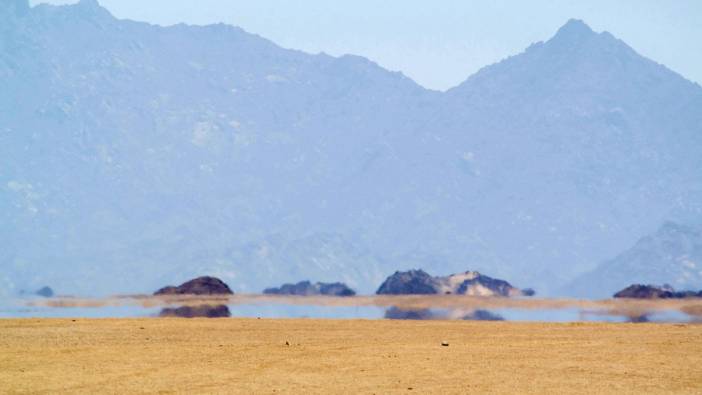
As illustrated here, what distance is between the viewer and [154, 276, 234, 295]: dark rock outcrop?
89.7m

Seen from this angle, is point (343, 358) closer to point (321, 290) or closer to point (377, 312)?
point (377, 312)

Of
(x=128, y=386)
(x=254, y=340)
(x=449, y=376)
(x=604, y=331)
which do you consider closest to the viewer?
(x=128, y=386)

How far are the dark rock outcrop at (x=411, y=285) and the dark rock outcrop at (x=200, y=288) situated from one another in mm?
23502

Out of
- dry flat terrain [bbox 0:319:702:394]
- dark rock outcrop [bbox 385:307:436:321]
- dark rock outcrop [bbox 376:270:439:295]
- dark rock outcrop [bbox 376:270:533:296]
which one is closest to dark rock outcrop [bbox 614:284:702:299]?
dark rock outcrop [bbox 376:270:533:296]

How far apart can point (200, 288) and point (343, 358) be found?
2480 inches

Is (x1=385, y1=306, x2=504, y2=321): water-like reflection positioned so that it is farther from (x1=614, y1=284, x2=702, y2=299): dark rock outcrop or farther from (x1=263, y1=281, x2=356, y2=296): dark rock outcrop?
(x1=263, y1=281, x2=356, y2=296): dark rock outcrop

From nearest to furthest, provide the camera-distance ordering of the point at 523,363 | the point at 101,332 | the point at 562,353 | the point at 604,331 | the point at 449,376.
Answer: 1. the point at 449,376
2. the point at 523,363
3. the point at 562,353
4. the point at 101,332
5. the point at 604,331

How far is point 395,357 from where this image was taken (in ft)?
97.3

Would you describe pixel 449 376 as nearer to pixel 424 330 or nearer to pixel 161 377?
pixel 161 377

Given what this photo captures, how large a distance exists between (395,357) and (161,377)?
6867mm

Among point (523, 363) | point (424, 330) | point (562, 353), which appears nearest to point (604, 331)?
point (424, 330)

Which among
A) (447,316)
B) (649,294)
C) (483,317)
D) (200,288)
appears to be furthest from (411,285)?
(483,317)

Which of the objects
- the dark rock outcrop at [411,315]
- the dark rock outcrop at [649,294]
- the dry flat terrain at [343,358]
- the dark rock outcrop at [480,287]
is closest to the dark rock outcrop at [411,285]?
the dark rock outcrop at [480,287]

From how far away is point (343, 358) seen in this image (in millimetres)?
29297
